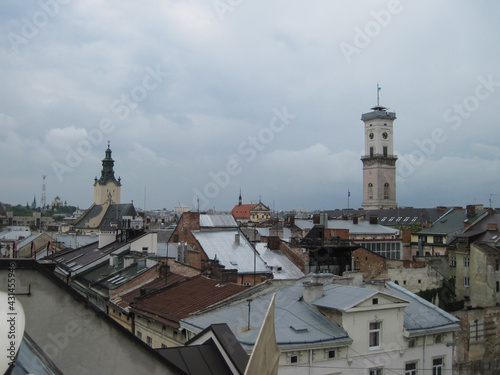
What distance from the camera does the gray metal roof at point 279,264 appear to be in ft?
112

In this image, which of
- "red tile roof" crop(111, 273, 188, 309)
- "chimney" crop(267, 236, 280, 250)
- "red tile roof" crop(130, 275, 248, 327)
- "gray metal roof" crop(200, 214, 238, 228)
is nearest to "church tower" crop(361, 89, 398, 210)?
"gray metal roof" crop(200, 214, 238, 228)

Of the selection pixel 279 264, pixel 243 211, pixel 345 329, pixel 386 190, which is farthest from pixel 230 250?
pixel 243 211

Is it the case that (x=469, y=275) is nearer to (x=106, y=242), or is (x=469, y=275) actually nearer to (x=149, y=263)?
(x=149, y=263)

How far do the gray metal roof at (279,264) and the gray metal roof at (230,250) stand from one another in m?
1.20

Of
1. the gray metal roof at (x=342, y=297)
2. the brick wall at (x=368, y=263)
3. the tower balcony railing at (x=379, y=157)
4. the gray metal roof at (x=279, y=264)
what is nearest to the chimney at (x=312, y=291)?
the gray metal roof at (x=342, y=297)

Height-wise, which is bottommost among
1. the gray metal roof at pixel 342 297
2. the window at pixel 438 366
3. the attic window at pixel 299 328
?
the window at pixel 438 366

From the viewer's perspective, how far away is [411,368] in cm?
1752

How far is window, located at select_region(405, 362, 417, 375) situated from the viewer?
17.3 meters

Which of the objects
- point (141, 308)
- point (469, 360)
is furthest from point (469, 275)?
point (141, 308)

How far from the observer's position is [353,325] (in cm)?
1672

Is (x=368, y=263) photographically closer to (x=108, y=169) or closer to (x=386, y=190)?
(x=386, y=190)

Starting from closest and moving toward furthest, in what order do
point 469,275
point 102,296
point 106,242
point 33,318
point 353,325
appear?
point 33,318 → point 353,325 → point 102,296 → point 469,275 → point 106,242

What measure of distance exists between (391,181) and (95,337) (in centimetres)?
12725

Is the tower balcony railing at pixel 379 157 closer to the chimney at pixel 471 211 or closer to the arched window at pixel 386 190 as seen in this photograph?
the arched window at pixel 386 190
